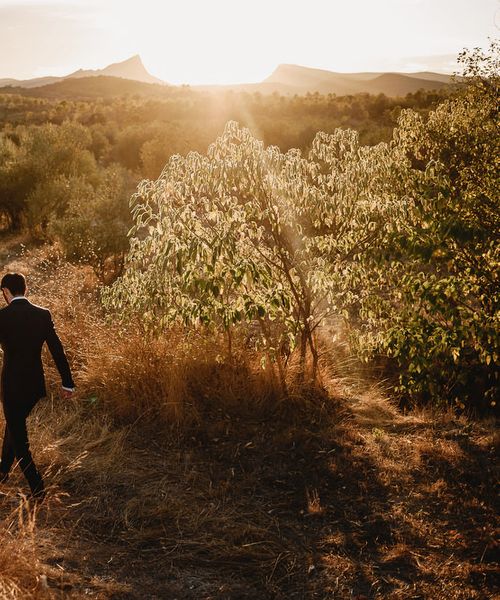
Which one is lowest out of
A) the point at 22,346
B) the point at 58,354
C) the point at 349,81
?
the point at 58,354

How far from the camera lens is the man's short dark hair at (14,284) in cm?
480

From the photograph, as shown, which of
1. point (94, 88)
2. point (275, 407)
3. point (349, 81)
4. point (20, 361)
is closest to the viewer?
point (20, 361)

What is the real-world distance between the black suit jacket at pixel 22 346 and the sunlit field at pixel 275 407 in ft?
2.79

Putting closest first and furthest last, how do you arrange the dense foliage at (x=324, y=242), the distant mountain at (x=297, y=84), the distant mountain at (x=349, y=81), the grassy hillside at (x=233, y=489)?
the grassy hillside at (x=233, y=489) → the dense foliage at (x=324, y=242) → the distant mountain at (x=297, y=84) → the distant mountain at (x=349, y=81)

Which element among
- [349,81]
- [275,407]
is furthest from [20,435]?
[349,81]

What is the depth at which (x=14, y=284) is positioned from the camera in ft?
15.9

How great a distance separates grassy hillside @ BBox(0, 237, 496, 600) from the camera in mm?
4203

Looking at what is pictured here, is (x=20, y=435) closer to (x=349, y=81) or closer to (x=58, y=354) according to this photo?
(x=58, y=354)

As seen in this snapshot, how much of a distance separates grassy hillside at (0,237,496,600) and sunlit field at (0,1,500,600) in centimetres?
2

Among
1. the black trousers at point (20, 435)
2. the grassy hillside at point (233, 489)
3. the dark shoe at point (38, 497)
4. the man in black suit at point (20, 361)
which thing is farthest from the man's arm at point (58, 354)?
the dark shoe at point (38, 497)

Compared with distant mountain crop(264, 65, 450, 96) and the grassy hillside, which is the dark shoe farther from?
distant mountain crop(264, 65, 450, 96)

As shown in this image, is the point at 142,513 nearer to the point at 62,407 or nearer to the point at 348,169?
the point at 62,407

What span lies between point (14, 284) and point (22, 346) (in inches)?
22.6

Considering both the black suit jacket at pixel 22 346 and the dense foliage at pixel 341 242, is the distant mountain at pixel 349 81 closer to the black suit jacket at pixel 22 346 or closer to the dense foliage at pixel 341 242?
the dense foliage at pixel 341 242
